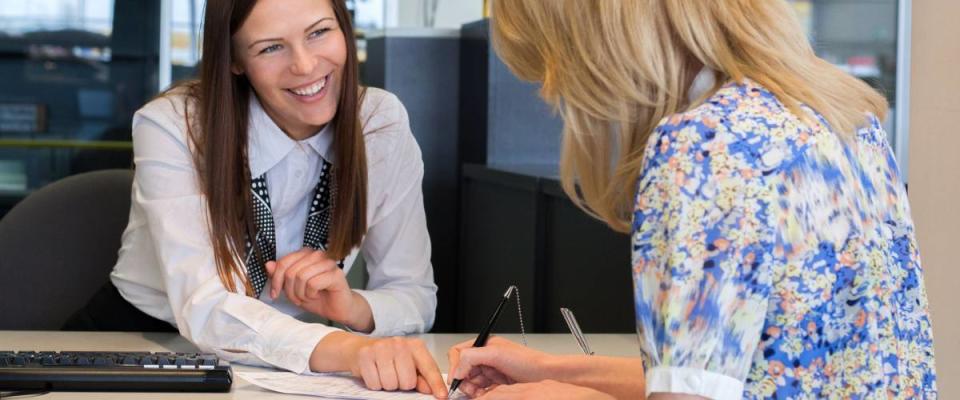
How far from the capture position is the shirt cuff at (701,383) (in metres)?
0.92

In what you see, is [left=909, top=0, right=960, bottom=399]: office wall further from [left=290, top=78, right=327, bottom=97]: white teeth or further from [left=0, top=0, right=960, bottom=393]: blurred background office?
[left=0, top=0, right=960, bottom=393]: blurred background office

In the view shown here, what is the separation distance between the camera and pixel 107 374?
4.50 feet

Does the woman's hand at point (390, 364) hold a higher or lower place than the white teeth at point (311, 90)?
lower

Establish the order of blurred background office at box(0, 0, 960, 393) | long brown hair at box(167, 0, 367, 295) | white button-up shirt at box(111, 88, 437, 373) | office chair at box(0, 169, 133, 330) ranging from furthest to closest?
blurred background office at box(0, 0, 960, 393) → office chair at box(0, 169, 133, 330) → long brown hair at box(167, 0, 367, 295) → white button-up shirt at box(111, 88, 437, 373)

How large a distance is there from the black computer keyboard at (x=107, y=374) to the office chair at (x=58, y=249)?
2.20 feet

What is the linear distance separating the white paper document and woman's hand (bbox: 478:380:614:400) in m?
0.12

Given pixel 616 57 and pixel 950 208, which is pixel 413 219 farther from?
pixel 616 57

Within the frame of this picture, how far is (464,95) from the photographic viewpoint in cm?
443

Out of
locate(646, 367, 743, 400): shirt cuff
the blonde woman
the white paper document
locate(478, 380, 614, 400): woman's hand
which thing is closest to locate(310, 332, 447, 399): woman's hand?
the white paper document

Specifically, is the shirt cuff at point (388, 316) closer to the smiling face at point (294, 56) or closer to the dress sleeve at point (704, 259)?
the smiling face at point (294, 56)

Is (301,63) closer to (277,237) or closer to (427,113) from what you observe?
(277,237)

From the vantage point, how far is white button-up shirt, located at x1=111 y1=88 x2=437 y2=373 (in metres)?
1.60

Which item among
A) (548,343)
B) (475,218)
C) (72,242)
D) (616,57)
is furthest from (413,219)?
(475,218)

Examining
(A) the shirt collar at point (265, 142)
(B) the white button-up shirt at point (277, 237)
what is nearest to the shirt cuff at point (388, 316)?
(B) the white button-up shirt at point (277, 237)
